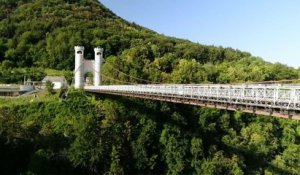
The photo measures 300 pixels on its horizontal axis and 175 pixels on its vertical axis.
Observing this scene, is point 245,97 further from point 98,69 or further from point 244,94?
point 98,69

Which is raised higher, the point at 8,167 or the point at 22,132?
the point at 22,132

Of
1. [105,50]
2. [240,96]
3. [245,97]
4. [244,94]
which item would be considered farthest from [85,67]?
[245,97]

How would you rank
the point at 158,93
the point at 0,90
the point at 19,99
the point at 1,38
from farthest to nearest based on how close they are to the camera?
the point at 1,38
the point at 0,90
the point at 19,99
the point at 158,93

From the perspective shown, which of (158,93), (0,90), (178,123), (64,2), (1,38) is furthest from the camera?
(64,2)

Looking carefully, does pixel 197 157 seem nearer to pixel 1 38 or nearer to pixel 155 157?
pixel 155 157

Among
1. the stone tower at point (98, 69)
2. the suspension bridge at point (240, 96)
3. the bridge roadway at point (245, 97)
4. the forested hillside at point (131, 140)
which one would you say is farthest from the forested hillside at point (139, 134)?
the bridge roadway at point (245, 97)

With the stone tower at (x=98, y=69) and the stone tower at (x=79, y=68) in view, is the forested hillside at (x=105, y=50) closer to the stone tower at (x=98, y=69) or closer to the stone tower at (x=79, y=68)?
the stone tower at (x=98, y=69)

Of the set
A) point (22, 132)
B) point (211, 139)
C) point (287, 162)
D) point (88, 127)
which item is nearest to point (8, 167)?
point (22, 132)

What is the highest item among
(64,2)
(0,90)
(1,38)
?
(64,2)
